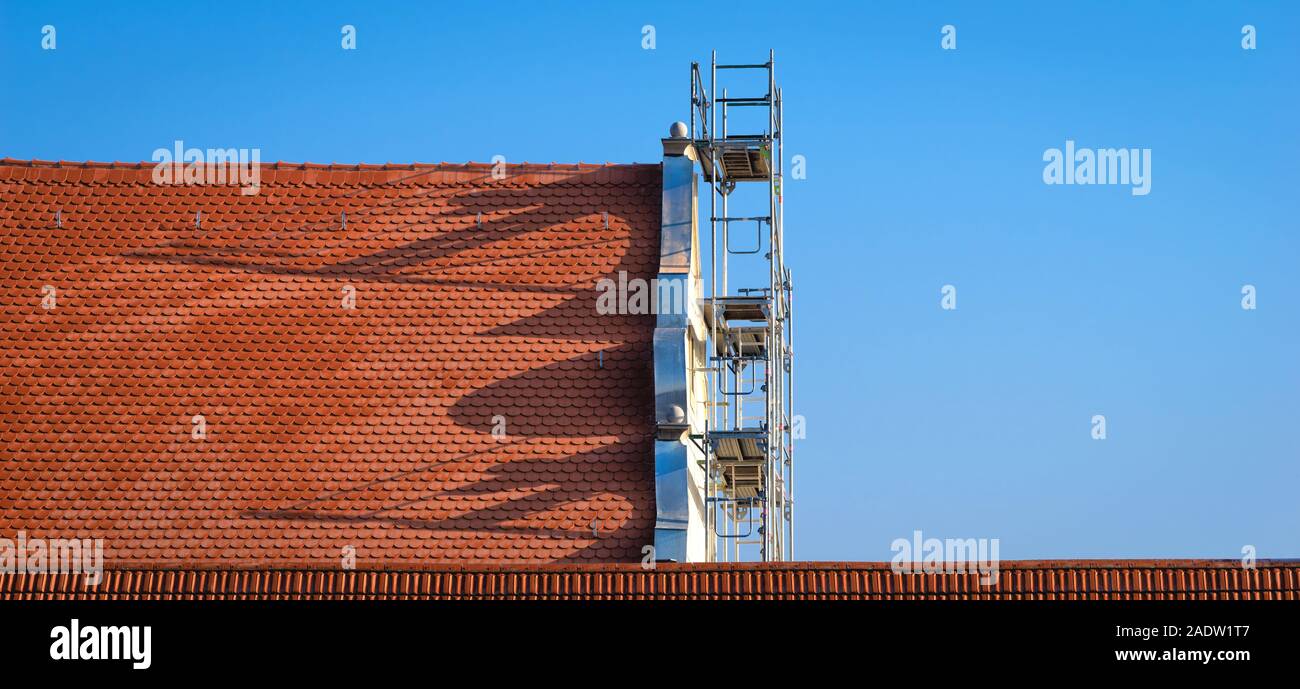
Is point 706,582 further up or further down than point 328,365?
further down

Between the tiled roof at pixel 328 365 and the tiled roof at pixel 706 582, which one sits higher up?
the tiled roof at pixel 328 365

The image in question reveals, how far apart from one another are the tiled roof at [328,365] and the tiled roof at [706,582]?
13.0 ft

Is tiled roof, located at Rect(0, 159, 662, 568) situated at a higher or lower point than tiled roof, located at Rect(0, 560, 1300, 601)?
higher

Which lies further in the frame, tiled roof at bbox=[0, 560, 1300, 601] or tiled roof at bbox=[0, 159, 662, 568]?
tiled roof at bbox=[0, 159, 662, 568]

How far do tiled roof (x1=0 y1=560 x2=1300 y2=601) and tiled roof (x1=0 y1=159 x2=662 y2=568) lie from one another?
396 cm

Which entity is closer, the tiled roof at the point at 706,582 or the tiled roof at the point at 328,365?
the tiled roof at the point at 706,582

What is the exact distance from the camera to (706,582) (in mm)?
19938

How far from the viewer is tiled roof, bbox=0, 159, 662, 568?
24.8 meters

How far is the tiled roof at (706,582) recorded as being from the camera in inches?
762

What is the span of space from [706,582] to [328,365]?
8.18 m
